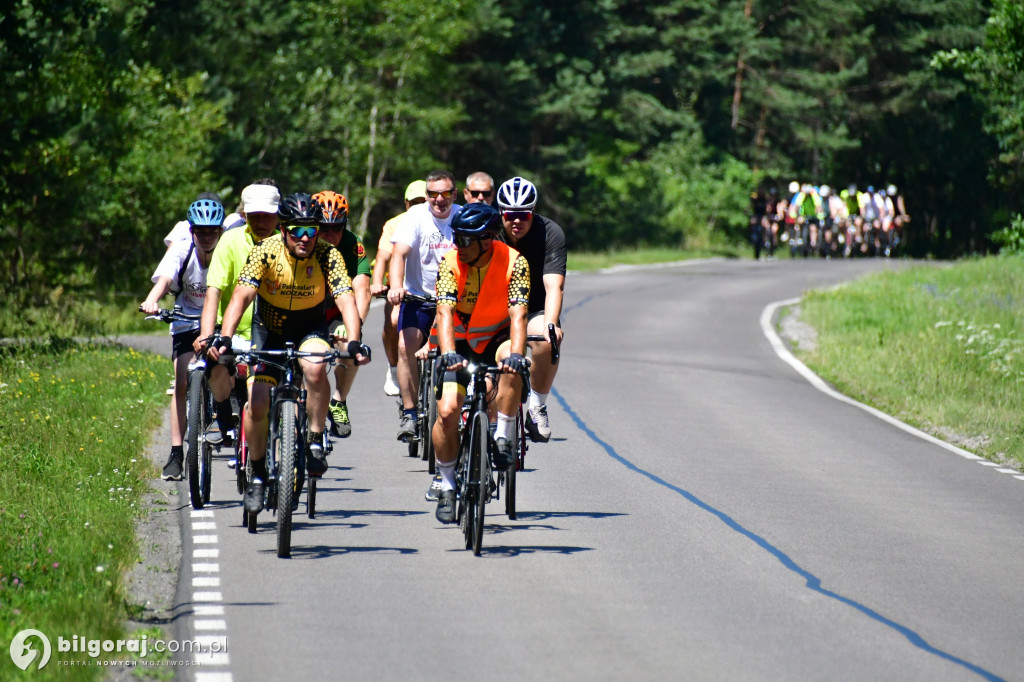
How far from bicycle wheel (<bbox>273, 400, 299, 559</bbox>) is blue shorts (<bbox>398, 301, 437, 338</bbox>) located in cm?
346

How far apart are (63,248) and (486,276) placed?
1897cm

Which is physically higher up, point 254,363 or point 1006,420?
point 254,363

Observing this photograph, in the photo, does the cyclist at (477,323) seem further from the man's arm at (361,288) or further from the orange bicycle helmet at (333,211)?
the orange bicycle helmet at (333,211)

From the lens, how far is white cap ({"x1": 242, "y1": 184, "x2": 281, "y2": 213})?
370 inches

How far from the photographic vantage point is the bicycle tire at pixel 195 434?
950 centimetres

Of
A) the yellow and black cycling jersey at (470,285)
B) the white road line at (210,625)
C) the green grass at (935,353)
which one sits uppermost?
the yellow and black cycling jersey at (470,285)

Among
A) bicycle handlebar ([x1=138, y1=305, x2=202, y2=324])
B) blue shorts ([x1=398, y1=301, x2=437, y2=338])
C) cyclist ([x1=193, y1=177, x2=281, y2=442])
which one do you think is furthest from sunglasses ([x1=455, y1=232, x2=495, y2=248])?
blue shorts ([x1=398, y1=301, x2=437, y2=338])

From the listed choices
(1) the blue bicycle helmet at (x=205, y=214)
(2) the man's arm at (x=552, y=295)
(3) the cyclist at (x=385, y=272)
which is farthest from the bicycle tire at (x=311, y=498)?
(3) the cyclist at (x=385, y=272)

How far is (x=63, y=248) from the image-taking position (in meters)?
26.1

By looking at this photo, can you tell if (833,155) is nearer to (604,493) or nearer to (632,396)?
(632,396)

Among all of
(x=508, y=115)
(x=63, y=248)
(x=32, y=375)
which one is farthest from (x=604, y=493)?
(x=508, y=115)

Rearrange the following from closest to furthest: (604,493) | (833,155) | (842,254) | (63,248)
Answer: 1. (604,493)
2. (63,248)
3. (842,254)
4. (833,155)

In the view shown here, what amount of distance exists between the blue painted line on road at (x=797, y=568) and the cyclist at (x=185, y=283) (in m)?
3.38

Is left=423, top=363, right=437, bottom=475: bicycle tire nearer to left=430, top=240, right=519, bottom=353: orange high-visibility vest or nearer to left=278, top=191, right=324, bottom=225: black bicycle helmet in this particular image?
left=430, top=240, right=519, bottom=353: orange high-visibility vest
